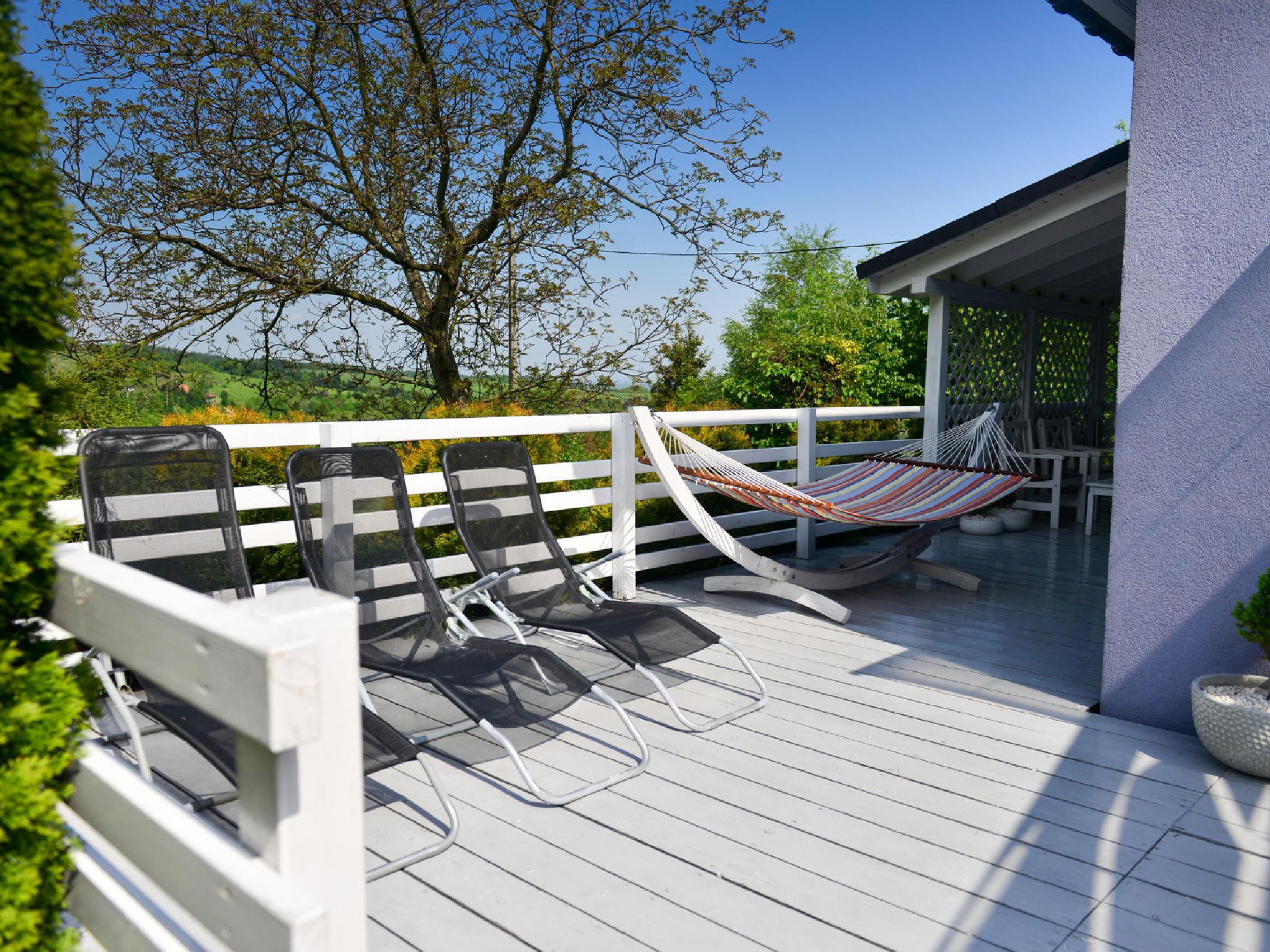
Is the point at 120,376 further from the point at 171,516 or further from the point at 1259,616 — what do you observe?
the point at 1259,616

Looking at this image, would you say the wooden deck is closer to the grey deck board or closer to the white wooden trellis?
the grey deck board

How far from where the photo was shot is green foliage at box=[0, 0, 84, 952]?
1.14 meters

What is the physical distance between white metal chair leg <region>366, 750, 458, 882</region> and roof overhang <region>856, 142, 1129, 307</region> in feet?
14.2

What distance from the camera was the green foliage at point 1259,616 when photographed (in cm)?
296

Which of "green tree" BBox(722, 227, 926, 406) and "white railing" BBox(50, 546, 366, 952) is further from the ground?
"green tree" BBox(722, 227, 926, 406)

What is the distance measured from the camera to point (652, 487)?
5582mm

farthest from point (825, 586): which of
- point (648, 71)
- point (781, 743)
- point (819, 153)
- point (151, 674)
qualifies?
point (819, 153)

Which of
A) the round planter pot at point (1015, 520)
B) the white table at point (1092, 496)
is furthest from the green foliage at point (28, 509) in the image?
the round planter pot at point (1015, 520)

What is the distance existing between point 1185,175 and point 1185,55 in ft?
1.35

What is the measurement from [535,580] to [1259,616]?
8.37 ft

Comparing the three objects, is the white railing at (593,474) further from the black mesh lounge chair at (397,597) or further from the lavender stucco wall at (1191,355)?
the lavender stucco wall at (1191,355)

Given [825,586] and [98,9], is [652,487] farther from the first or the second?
[98,9]

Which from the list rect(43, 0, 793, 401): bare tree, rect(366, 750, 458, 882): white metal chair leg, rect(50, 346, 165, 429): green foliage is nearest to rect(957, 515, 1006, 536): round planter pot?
rect(43, 0, 793, 401): bare tree

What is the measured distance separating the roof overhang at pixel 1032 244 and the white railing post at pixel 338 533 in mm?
4058
